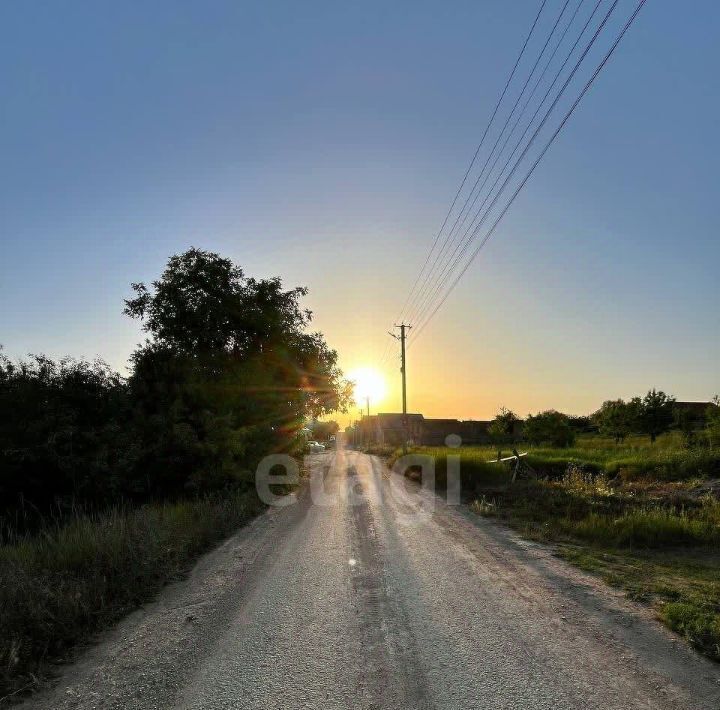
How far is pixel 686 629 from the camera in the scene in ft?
17.0

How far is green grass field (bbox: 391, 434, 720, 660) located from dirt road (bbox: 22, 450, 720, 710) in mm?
479

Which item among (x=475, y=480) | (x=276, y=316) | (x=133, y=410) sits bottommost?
(x=475, y=480)

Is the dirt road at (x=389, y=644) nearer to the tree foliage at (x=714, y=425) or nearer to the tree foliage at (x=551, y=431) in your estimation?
the tree foliage at (x=714, y=425)

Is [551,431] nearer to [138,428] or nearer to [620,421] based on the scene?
[620,421]

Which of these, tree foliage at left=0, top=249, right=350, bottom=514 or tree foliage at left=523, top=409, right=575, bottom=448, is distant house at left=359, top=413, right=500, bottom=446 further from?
tree foliage at left=0, top=249, right=350, bottom=514

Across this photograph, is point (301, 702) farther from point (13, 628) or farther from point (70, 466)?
point (70, 466)

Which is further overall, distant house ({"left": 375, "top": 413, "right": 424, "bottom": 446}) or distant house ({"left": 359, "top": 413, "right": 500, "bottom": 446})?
distant house ({"left": 375, "top": 413, "right": 424, "bottom": 446})

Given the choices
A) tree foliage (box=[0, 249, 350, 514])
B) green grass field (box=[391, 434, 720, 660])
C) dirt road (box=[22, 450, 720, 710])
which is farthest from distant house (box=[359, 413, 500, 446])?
dirt road (box=[22, 450, 720, 710])

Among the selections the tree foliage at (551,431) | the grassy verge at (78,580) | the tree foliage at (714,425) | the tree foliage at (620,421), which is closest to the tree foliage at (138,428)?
the grassy verge at (78,580)

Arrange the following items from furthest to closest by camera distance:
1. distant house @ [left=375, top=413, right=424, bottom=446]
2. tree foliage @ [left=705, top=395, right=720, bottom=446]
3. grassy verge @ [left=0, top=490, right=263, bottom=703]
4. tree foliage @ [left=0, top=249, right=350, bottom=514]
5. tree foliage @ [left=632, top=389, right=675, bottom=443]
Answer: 1. distant house @ [left=375, top=413, right=424, bottom=446]
2. tree foliage @ [left=632, top=389, right=675, bottom=443]
3. tree foliage @ [left=705, top=395, right=720, bottom=446]
4. tree foliage @ [left=0, top=249, right=350, bottom=514]
5. grassy verge @ [left=0, top=490, right=263, bottom=703]

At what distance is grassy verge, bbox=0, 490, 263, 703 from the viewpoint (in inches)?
196

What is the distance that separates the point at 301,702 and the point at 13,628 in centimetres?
317

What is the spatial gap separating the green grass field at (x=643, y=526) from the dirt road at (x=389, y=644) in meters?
0.48

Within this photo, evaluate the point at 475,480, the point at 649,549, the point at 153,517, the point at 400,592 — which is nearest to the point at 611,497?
the point at 649,549
